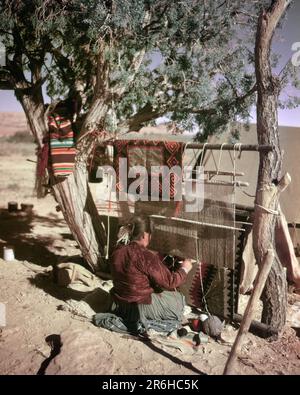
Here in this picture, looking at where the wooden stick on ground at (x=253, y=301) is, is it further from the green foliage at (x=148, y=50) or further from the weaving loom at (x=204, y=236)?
the green foliage at (x=148, y=50)

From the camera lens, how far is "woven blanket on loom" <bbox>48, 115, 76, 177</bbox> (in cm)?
561

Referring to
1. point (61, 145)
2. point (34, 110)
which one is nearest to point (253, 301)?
point (61, 145)

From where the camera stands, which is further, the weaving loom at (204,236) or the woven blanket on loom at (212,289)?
the woven blanket on loom at (212,289)

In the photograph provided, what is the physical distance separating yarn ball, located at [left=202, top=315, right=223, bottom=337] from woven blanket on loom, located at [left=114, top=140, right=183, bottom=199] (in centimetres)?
165

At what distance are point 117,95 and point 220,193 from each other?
90.6 inches

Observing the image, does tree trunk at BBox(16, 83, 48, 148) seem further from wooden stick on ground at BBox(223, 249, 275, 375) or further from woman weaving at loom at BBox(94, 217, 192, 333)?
wooden stick on ground at BBox(223, 249, 275, 375)

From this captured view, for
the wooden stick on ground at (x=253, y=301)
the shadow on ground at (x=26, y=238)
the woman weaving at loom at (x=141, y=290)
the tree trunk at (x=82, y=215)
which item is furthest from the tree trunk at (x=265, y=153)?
the shadow on ground at (x=26, y=238)

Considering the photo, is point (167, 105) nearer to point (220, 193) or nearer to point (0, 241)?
point (220, 193)

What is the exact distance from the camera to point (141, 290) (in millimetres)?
4340

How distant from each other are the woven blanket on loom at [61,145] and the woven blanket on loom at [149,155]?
0.84 m

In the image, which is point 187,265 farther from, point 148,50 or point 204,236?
point 148,50

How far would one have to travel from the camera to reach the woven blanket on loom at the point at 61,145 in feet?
18.4
